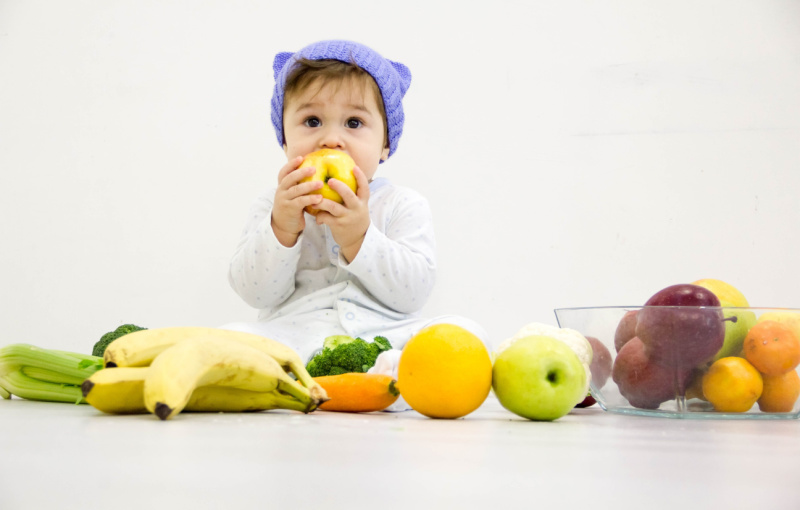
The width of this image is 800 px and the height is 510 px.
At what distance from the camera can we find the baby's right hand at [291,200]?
4.70 ft

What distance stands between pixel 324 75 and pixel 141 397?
3.15 feet

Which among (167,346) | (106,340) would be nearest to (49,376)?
(106,340)

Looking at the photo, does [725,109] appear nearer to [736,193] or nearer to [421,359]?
[736,193]

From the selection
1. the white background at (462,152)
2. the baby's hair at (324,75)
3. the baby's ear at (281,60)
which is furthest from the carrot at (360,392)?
the white background at (462,152)

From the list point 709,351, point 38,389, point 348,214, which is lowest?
point 38,389

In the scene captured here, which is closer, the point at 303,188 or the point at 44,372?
the point at 44,372

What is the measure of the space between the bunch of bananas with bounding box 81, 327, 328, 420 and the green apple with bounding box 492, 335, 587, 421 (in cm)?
26

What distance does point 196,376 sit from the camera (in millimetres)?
882

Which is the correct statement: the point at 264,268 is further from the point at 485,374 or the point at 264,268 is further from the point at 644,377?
the point at 644,377

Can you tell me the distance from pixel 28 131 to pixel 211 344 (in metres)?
1.82

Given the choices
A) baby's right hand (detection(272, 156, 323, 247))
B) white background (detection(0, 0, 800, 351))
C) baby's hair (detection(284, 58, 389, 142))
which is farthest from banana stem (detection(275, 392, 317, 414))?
white background (detection(0, 0, 800, 351))

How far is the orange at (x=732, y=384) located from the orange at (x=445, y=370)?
1.05 ft

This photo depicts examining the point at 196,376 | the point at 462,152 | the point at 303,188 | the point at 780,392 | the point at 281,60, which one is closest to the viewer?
the point at 196,376

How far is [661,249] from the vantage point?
92.3 inches
